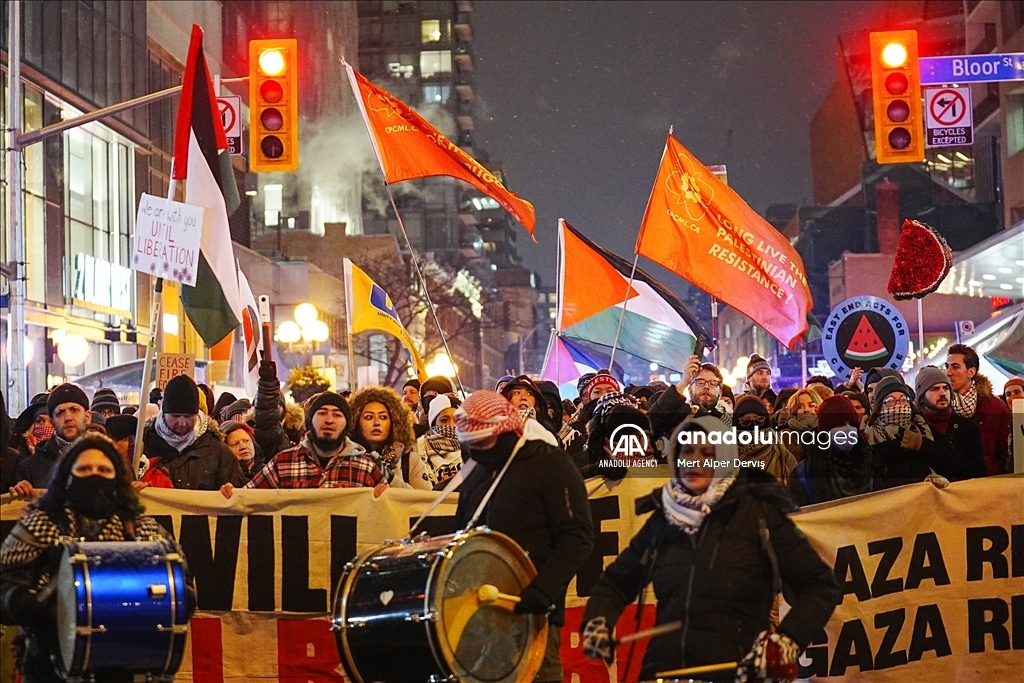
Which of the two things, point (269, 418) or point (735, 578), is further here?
point (269, 418)

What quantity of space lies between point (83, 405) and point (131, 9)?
32.8 metres

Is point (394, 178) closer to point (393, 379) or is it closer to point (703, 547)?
point (703, 547)

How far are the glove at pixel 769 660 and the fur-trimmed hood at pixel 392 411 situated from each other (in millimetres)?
4084

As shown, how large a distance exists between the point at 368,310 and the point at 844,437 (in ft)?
23.1

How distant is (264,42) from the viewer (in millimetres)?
15891

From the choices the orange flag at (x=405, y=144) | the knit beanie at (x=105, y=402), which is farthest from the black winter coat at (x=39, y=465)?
the orange flag at (x=405, y=144)

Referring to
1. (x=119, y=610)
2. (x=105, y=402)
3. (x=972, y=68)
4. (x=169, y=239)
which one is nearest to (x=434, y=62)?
(x=972, y=68)

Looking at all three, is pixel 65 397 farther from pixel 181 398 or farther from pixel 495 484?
pixel 495 484

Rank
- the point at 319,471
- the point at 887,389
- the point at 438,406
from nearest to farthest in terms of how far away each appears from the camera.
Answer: the point at 319,471, the point at 887,389, the point at 438,406

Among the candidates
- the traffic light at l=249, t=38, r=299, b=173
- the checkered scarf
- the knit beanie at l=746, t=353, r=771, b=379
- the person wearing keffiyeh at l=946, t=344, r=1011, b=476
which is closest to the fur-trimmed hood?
the checkered scarf

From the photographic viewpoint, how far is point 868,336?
13.1m

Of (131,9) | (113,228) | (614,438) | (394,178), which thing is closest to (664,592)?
(614,438)

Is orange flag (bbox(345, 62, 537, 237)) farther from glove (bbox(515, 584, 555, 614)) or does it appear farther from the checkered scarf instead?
glove (bbox(515, 584, 555, 614))

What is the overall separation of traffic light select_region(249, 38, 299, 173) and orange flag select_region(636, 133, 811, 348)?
4299 mm
